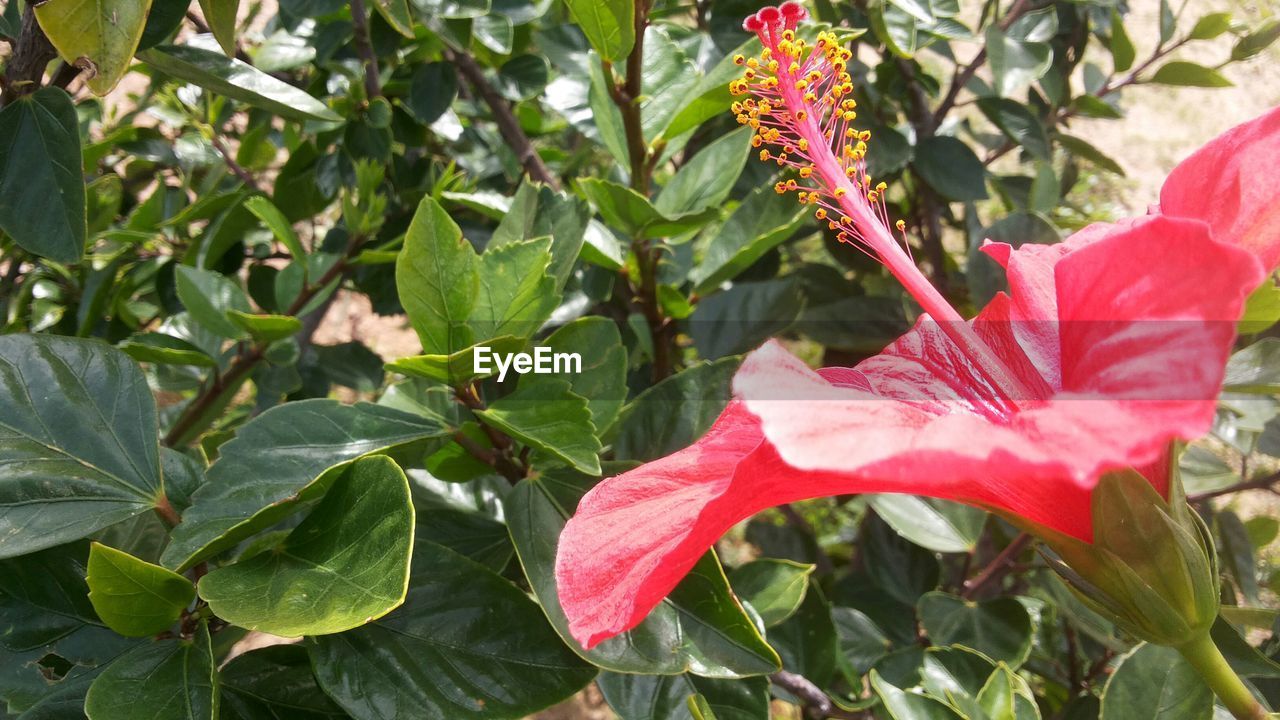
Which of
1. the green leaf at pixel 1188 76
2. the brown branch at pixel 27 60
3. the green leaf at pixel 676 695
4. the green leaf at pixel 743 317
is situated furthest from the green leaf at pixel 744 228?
the green leaf at pixel 1188 76

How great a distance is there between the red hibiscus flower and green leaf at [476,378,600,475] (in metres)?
0.10

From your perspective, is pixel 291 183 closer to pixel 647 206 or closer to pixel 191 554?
pixel 647 206

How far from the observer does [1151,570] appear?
18.8 inches

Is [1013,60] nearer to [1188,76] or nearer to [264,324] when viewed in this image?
[1188,76]

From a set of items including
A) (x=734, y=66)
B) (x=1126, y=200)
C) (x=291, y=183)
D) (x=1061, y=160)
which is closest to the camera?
(x=734, y=66)

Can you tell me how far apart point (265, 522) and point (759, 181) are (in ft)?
2.74

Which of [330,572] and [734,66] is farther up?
[734,66]

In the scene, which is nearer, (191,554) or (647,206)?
(191,554)

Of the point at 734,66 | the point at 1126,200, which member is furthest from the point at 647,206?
the point at 1126,200

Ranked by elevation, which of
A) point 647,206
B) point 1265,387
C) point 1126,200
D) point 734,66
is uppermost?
point 734,66

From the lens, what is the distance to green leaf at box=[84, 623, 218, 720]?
1.76 ft

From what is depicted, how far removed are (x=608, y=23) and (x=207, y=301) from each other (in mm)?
490

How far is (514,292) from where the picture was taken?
0.66 m

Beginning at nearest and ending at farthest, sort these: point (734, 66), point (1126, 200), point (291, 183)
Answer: point (734, 66) < point (291, 183) < point (1126, 200)
